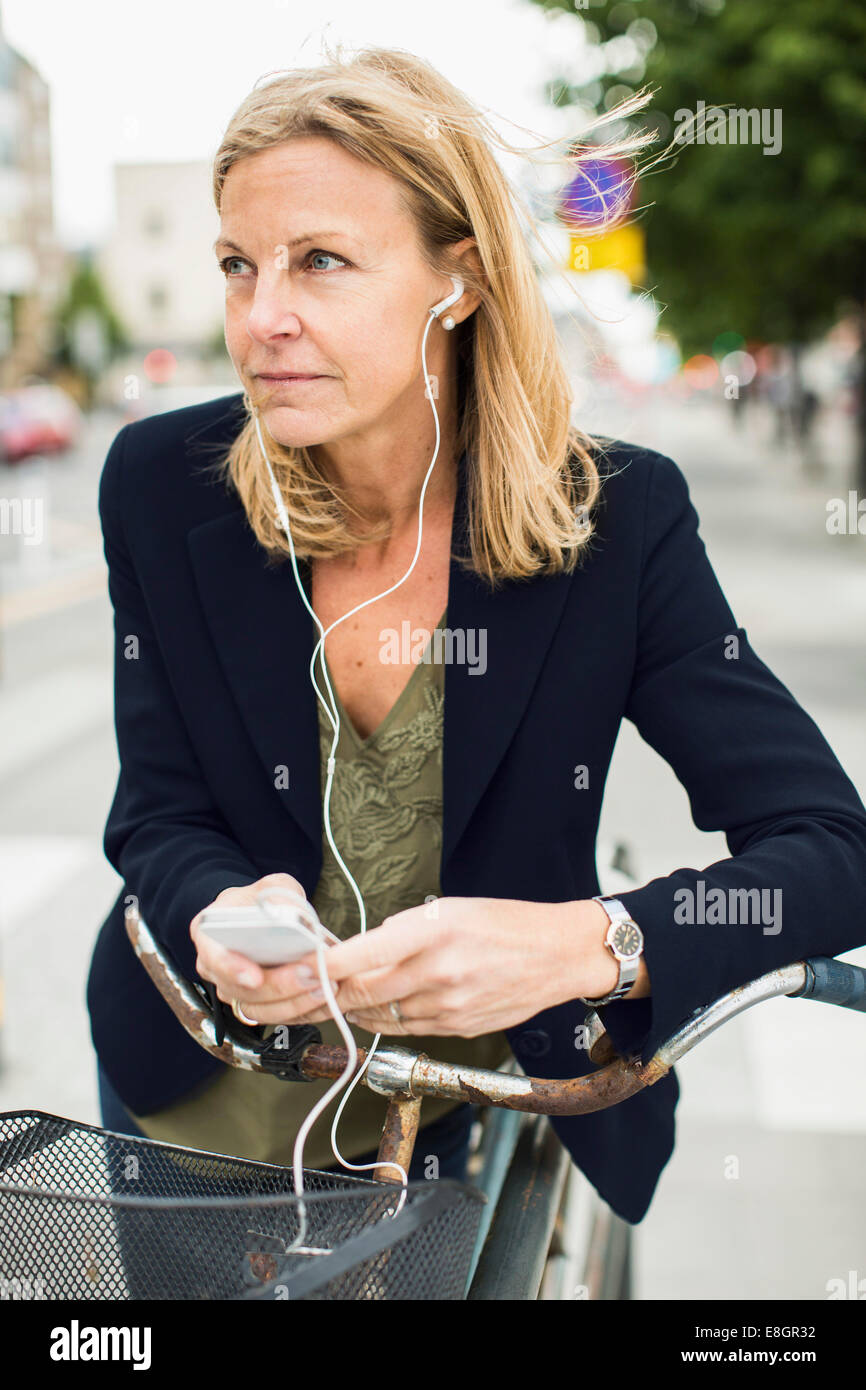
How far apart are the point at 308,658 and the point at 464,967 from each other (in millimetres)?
610

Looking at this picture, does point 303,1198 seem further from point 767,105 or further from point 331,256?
point 767,105

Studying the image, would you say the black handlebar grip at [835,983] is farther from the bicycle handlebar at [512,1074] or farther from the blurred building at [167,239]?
the blurred building at [167,239]

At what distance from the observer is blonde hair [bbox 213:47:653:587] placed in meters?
1.46

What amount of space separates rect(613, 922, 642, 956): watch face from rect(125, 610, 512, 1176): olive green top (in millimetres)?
427

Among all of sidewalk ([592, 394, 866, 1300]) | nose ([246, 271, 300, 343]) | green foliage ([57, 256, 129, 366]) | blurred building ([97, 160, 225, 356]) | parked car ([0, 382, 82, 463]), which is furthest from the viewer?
green foliage ([57, 256, 129, 366])

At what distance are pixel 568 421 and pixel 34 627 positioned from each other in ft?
32.4

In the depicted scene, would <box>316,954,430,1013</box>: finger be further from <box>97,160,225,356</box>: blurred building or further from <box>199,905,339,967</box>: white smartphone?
<box>97,160,225,356</box>: blurred building

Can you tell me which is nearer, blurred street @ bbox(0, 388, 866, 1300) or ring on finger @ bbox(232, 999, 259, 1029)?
ring on finger @ bbox(232, 999, 259, 1029)

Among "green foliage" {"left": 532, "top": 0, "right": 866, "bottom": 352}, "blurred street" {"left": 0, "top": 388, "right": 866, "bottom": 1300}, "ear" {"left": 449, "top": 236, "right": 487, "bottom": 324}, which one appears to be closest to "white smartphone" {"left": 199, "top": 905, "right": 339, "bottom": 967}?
"blurred street" {"left": 0, "top": 388, "right": 866, "bottom": 1300}

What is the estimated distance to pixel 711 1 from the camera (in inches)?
559

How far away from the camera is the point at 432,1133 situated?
71.1 inches

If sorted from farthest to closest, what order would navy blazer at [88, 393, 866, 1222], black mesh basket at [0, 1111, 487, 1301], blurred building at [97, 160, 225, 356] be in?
blurred building at [97, 160, 225, 356] → navy blazer at [88, 393, 866, 1222] → black mesh basket at [0, 1111, 487, 1301]

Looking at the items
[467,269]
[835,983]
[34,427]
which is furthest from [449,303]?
[34,427]

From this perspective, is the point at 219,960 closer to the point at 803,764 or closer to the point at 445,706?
the point at 445,706
